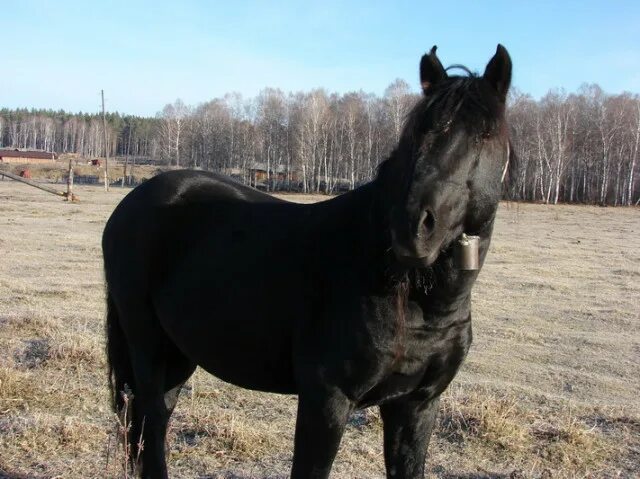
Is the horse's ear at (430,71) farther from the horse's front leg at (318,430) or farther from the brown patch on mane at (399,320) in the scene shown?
the horse's front leg at (318,430)

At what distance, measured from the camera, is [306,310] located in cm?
239

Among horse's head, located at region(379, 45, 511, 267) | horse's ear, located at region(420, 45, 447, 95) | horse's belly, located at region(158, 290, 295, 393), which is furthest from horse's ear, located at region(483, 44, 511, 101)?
horse's belly, located at region(158, 290, 295, 393)

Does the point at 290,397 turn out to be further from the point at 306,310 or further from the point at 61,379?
the point at 306,310

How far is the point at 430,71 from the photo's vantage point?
217cm

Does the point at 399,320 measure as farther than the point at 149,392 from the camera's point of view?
No

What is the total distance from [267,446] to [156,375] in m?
1.15

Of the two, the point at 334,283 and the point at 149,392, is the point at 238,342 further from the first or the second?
the point at 149,392

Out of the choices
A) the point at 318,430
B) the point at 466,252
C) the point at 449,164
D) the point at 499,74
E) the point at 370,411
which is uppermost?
the point at 499,74

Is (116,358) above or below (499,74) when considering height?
below

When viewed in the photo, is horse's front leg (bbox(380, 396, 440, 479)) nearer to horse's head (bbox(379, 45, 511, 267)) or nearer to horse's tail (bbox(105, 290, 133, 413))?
horse's head (bbox(379, 45, 511, 267))

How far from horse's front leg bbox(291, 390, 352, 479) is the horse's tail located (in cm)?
161

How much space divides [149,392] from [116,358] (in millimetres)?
510

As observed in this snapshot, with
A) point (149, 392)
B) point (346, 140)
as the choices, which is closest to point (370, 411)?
point (149, 392)

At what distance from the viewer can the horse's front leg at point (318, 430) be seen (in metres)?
2.24
